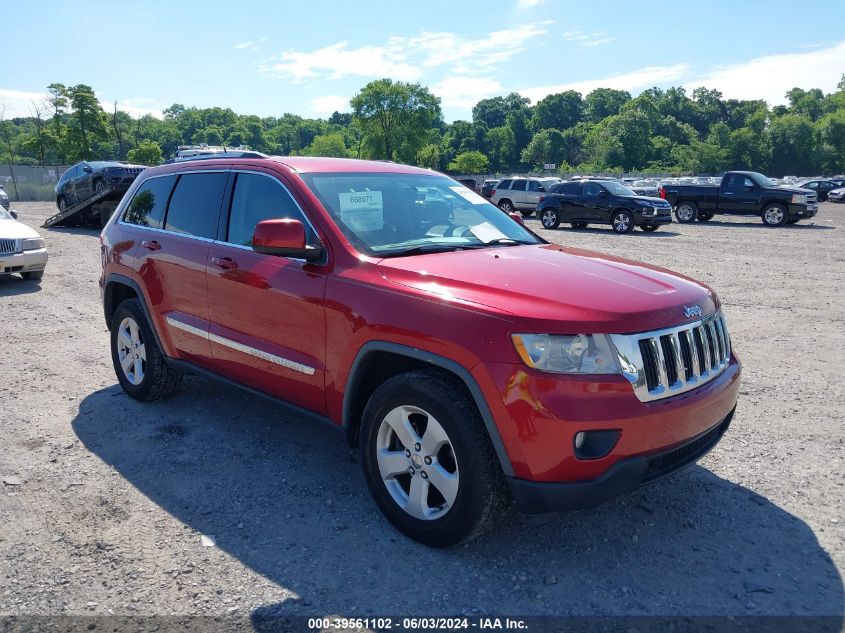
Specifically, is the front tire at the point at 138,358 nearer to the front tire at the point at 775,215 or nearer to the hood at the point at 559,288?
the hood at the point at 559,288

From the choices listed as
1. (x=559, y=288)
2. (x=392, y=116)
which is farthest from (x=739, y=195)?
(x=392, y=116)

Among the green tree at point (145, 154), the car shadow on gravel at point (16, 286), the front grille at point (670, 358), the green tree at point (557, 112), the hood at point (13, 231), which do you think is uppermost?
the green tree at point (557, 112)

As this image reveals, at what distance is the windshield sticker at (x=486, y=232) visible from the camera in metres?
4.03

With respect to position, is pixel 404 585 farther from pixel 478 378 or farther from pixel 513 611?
pixel 478 378

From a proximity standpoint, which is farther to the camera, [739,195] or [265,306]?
[739,195]

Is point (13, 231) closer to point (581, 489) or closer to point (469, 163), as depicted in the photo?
point (581, 489)

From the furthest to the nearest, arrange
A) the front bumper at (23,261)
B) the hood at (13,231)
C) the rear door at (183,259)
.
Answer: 1. the hood at (13,231)
2. the front bumper at (23,261)
3. the rear door at (183,259)

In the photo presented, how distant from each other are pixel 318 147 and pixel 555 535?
480ft

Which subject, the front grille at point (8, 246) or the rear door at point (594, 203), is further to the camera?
the rear door at point (594, 203)

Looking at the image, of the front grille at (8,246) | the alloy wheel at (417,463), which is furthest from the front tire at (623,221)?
the alloy wheel at (417,463)

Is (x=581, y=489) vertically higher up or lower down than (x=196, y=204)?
lower down

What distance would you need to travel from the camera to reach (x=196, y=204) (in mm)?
4555

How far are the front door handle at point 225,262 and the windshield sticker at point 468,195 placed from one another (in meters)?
1.54

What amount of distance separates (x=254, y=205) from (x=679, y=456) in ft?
9.29
